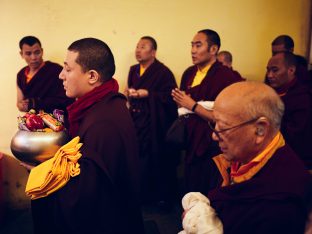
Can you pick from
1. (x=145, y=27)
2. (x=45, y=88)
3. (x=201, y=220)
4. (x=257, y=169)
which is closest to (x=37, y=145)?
(x=201, y=220)

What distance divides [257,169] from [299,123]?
1.55 m

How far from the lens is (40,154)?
1544 mm

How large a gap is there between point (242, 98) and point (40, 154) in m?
0.95

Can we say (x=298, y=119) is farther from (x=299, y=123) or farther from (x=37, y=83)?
(x=37, y=83)

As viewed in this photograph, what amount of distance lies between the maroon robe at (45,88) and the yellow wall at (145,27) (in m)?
0.22

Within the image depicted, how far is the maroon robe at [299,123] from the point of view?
8.31 ft

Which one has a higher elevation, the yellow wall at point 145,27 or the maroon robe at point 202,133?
the yellow wall at point 145,27

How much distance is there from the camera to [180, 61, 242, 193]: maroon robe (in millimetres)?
2732

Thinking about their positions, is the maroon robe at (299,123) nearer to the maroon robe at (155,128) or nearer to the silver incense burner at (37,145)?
the maroon robe at (155,128)

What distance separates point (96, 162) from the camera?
1427mm

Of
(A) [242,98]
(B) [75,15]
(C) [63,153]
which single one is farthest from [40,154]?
(B) [75,15]

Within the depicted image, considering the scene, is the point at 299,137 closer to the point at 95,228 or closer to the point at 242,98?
the point at 242,98

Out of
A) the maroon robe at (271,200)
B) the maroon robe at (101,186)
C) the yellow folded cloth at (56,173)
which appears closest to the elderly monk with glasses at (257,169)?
the maroon robe at (271,200)

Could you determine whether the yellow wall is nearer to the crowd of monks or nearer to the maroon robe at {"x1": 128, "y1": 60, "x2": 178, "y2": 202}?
the crowd of monks
